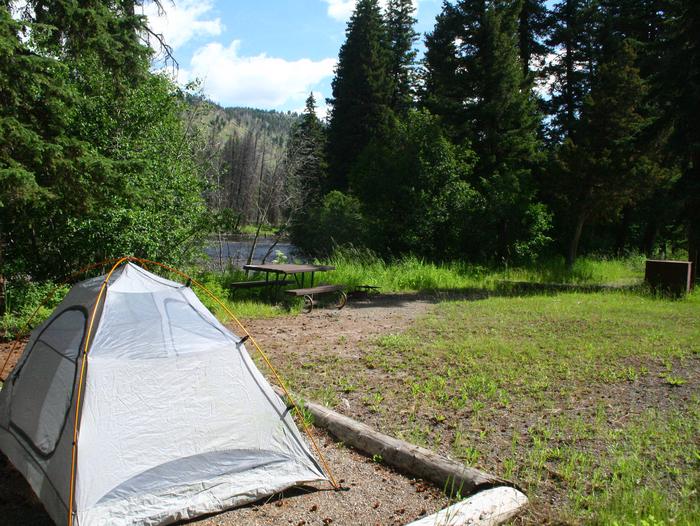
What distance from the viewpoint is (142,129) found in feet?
33.6

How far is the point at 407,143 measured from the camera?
754 inches

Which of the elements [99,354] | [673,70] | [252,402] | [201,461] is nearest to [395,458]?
[252,402]

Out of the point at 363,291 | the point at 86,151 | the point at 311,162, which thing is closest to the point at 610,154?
the point at 363,291

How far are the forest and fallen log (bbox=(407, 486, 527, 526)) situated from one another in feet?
18.8

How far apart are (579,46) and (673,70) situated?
12.0m

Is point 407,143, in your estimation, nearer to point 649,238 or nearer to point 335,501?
point 649,238

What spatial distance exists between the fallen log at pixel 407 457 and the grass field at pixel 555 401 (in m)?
0.32

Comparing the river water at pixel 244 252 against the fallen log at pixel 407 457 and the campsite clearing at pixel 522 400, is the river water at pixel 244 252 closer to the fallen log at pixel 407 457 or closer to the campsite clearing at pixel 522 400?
the campsite clearing at pixel 522 400

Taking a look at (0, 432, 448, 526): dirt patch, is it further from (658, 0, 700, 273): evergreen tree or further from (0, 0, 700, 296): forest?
(658, 0, 700, 273): evergreen tree

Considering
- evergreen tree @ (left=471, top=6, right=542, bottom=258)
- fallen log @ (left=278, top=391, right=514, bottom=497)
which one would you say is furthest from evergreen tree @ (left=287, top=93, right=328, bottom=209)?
fallen log @ (left=278, top=391, right=514, bottom=497)

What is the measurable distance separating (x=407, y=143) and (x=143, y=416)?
16586 mm

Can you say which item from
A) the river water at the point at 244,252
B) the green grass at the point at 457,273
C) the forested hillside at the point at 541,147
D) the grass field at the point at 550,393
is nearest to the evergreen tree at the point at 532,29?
the forested hillside at the point at 541,147

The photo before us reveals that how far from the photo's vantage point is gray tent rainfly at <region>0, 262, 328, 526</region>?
11.5 feet

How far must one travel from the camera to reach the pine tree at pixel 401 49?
3491 centimetres
